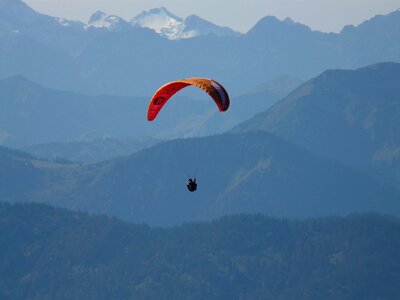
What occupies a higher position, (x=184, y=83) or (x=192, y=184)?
(x=184, y=83)

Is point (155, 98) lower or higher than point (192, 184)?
higher

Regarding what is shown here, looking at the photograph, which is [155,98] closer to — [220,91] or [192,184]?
[220,91]

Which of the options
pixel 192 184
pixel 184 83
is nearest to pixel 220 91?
pixel 184 83

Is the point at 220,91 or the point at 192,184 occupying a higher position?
the point at 220,91

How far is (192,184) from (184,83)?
560 inches

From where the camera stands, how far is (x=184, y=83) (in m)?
114

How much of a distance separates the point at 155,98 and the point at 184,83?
23.8 feet

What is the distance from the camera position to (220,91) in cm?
11412

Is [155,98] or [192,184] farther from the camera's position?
[155,98]

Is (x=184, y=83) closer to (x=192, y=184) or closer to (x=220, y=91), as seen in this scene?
(x=220, y=91)

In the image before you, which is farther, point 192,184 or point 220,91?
point 220,91

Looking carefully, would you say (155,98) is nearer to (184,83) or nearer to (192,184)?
(184,83)

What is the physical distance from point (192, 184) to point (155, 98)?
18516 mm
